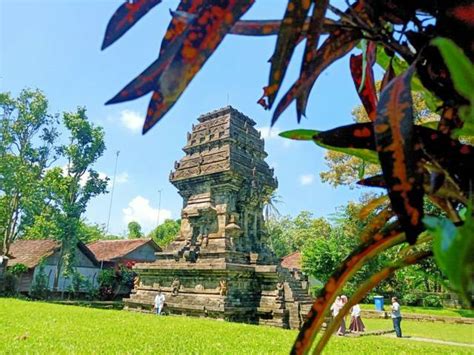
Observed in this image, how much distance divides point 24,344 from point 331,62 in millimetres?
6093

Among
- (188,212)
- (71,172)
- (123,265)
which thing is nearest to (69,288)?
(123,265)

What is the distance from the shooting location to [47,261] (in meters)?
21.7

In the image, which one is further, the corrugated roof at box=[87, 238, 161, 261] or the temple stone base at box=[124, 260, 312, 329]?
the corrugated roof at box=[87, 238, 161, 261]

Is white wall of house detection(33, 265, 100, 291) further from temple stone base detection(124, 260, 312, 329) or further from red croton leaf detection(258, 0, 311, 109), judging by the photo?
red croton leaf detection(258, 0, 311, 109)

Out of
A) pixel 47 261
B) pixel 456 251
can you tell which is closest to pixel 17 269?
pixel 47 261

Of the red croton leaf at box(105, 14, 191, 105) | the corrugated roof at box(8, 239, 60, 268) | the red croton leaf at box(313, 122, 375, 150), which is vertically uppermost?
the corrugated roof at box(8, 239, 60, 268)

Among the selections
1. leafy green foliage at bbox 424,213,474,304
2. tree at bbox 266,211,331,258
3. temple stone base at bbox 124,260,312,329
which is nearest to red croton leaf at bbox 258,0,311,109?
leafy green foliage at bbox 424,213,474,304

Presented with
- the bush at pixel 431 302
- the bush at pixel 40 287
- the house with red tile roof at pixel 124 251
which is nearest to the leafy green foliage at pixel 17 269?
the bush at pixel 40 287

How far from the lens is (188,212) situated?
13984mm

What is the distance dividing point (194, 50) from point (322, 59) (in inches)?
9.3

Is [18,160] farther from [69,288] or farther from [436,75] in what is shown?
[436,75]

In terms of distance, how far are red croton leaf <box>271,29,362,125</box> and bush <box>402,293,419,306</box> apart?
22819 mm

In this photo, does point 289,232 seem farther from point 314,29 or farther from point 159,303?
point 314,29

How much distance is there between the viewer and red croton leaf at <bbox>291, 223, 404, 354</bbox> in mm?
486
